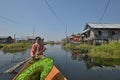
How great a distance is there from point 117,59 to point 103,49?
3659 mm

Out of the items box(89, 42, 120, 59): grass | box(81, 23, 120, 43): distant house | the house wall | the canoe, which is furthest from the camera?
the house wall

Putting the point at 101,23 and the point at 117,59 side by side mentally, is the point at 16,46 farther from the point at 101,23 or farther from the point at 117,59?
the point at 117,59

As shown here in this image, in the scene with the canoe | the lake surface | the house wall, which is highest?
the house wall

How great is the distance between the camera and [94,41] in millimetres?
43750

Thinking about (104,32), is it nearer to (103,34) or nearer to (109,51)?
(103,34)

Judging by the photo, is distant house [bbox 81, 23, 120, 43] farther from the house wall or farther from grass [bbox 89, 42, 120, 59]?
grass [bbox 89, 42, 120, 59]

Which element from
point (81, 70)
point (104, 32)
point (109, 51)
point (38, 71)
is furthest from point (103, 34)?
point (38, 71)

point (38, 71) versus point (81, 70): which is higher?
point (38, 71)

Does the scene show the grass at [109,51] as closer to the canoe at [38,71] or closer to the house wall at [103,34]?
the canoe at [38,71]

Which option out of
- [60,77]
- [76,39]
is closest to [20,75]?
→ [60,77]

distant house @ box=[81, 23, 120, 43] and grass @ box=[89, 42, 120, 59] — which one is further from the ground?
distant house @ box=[81, 23, 120, 43]

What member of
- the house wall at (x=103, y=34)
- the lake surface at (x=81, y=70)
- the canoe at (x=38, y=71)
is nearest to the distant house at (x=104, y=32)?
the house wall at (x=103, y=34)

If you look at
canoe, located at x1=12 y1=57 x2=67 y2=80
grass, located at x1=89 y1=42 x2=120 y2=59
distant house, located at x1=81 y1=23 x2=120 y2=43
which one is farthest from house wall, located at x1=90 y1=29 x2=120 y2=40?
canoe, located at x1=12 y1=57 x2=67 y2=80

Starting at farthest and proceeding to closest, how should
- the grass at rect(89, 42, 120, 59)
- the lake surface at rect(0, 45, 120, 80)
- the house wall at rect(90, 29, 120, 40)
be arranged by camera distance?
the house wall at rect(90, 29, 120, 40) < the grass at rect(89, 42, 120, 59) < the lake surface at rect(0, 45, 120, 80)
